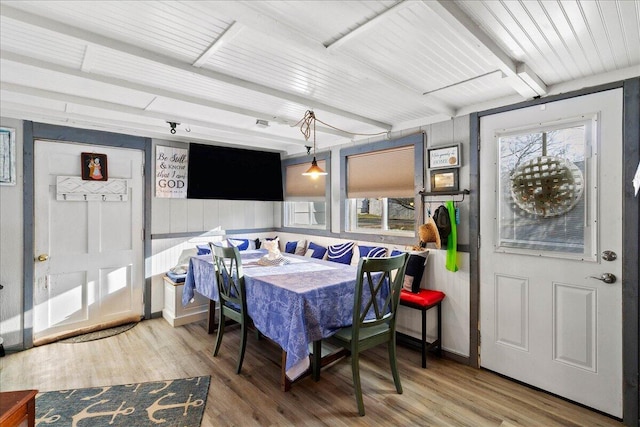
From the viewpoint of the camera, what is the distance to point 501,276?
2764mm

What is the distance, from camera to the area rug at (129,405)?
Result: 2158 millimetres

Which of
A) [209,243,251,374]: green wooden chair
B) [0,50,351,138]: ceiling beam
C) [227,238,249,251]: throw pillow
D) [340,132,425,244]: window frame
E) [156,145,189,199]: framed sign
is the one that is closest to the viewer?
[0,50,351,138]: ceiling beam

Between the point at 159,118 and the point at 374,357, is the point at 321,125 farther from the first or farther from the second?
the point at 374,357

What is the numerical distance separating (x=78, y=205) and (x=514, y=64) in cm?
433

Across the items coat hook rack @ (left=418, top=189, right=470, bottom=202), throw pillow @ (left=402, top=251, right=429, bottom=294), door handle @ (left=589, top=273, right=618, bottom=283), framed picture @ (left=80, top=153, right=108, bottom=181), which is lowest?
throw pillow @ (left=402, top=251, right=429, bottom=294)

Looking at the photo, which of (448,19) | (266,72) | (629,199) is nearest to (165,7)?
(266,72)

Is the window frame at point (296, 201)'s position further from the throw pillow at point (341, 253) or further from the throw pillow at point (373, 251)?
the throw pillow at point (373, 251)

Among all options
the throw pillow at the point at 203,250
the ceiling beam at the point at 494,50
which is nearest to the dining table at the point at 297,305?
the throw pillow at the point at 203,250

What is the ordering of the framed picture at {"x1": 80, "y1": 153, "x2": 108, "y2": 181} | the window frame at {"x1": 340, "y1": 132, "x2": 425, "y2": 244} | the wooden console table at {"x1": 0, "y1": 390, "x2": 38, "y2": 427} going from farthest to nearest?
the framed picture at {"x1": 80, "y1": 153, "x2": 108, "y2": 181} → the window frame at {"x1": 340, "y1": 132, "x2": 425, "y2": 244} → the wooden console table at {"x1": 0, "y1": 390, "x2": 38, "y2": 427}

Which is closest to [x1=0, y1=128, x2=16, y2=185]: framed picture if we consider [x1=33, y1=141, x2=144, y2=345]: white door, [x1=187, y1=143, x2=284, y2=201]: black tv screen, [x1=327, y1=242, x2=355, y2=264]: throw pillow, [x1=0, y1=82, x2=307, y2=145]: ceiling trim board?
[x1=33, y1=141, x2=144, y2=345]: white door

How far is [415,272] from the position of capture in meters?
3.10

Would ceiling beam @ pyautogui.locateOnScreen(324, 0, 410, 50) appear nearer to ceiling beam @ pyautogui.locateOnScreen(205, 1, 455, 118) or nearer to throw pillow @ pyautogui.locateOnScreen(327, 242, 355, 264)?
ceiling beam @ pyautogui.locateOnScreen(205, 1, 455, 118)

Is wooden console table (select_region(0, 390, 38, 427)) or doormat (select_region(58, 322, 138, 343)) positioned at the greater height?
wooden console table (select_region(0, 390, 38, 427))

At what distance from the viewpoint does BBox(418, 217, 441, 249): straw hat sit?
2996mm
